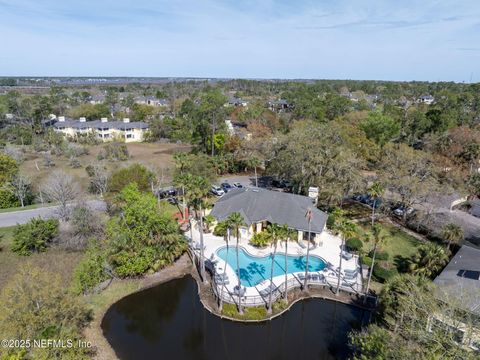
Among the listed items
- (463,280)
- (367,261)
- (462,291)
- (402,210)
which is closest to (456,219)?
(402,210)

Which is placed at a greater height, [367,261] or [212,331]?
[367,261]

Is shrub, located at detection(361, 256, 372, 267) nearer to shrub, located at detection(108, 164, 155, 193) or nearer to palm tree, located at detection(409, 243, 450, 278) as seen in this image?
palm tree, located at detection(409, 243, 450, 278)

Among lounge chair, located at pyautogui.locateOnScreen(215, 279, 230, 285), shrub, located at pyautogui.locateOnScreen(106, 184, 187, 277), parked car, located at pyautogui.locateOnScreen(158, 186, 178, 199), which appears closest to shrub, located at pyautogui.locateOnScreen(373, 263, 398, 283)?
lounge chair, located at pyautogui.locateOnScreen(215, 279, 230, 285)

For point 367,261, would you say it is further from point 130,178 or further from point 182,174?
Result: point 130,178

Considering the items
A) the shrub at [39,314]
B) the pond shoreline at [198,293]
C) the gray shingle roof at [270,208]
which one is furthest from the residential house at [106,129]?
the shrub at [39,314]

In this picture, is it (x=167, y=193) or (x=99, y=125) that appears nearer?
(x=167, y=193)

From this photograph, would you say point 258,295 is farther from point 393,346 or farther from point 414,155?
point 414,155

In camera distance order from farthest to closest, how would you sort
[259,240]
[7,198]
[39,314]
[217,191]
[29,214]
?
1. [217,191]
2. [7,198]
3. [29,214]
4. [259,240]
5. [39,314]
